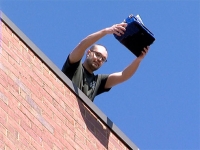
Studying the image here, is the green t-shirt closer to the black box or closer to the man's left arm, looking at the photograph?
the man's left arm

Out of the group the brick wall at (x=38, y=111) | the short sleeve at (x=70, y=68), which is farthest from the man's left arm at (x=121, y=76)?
the brick wall at (x=38, y=111)

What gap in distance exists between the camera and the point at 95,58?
1070cm

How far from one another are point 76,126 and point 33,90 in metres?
0.64

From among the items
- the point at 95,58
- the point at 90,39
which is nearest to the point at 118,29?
the point at 90,39

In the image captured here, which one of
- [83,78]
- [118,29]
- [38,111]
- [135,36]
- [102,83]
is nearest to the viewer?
[38,111]

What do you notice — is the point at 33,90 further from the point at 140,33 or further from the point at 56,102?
the point at 140,33

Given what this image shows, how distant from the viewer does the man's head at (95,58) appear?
10703 mm

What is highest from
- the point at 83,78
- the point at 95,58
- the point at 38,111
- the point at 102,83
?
the point at 95,58

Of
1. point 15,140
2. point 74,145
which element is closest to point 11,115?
point 15,140

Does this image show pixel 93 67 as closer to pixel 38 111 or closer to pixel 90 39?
pixel 90 39

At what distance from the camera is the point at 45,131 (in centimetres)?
910

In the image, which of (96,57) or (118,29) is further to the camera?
(96,57)

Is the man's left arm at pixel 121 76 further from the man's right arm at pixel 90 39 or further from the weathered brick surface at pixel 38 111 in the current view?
the weathered brick surface at pixel 38 111

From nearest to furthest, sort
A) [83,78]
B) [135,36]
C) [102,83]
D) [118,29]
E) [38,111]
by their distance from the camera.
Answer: [38,111] < [118,29] < [135,36] < [83,78] < [102,83]
